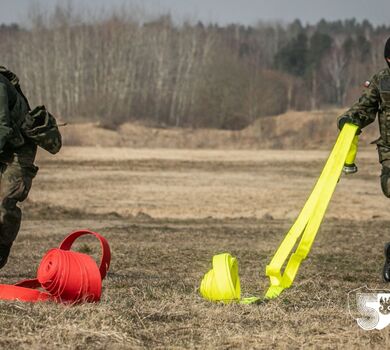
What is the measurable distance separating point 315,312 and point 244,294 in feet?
6.05

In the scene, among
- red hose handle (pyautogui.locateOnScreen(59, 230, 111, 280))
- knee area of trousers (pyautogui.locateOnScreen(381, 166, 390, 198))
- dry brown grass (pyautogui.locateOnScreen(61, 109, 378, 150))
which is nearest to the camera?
red hose handle (pyautogui.locateOnScreen(59, 230, 111, 280))

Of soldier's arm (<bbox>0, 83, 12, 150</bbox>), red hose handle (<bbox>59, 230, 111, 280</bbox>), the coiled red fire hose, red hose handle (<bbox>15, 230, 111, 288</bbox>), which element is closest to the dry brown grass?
soldier's arm (<bbox>0, 83, 12, 150</bbox>)

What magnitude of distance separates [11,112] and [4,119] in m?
0.35

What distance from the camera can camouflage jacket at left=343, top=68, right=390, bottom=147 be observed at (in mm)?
7925

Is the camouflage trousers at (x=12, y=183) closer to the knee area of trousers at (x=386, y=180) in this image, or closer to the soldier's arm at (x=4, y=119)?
the soldier's arm at (x=4, y=119)

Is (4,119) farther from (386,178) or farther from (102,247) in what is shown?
(386,178)

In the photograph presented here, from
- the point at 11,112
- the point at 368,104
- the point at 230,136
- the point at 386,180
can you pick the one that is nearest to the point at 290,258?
the point at 386,180

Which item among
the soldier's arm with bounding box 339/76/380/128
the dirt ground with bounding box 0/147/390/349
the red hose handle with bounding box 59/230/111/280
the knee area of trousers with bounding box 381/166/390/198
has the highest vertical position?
the soldier's arm with bounding box 339/76/380/128

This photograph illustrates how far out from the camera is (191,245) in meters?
13.5

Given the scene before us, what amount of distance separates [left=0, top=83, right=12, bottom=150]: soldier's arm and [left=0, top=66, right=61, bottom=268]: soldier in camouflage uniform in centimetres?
7

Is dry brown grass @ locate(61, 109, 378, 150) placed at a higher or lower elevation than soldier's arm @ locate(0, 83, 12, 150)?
lower

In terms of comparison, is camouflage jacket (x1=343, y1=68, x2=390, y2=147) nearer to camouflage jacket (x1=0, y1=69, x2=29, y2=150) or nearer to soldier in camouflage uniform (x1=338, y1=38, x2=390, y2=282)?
soldier in camouflage uniform (x1=338, y1=38, x2=390, y2=282)

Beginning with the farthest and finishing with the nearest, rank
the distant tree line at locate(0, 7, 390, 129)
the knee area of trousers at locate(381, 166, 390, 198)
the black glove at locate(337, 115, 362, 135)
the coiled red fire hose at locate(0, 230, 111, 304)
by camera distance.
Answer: the distant tree line at locate(0, 7, 390, 129), the knee area of trousers at locate(381, 166, 390, 198), the black glove at locate(337, 115, 362, 135), the coiled red fire hose at locate(0, 230, 111, 304)

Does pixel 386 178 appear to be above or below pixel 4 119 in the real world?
below
